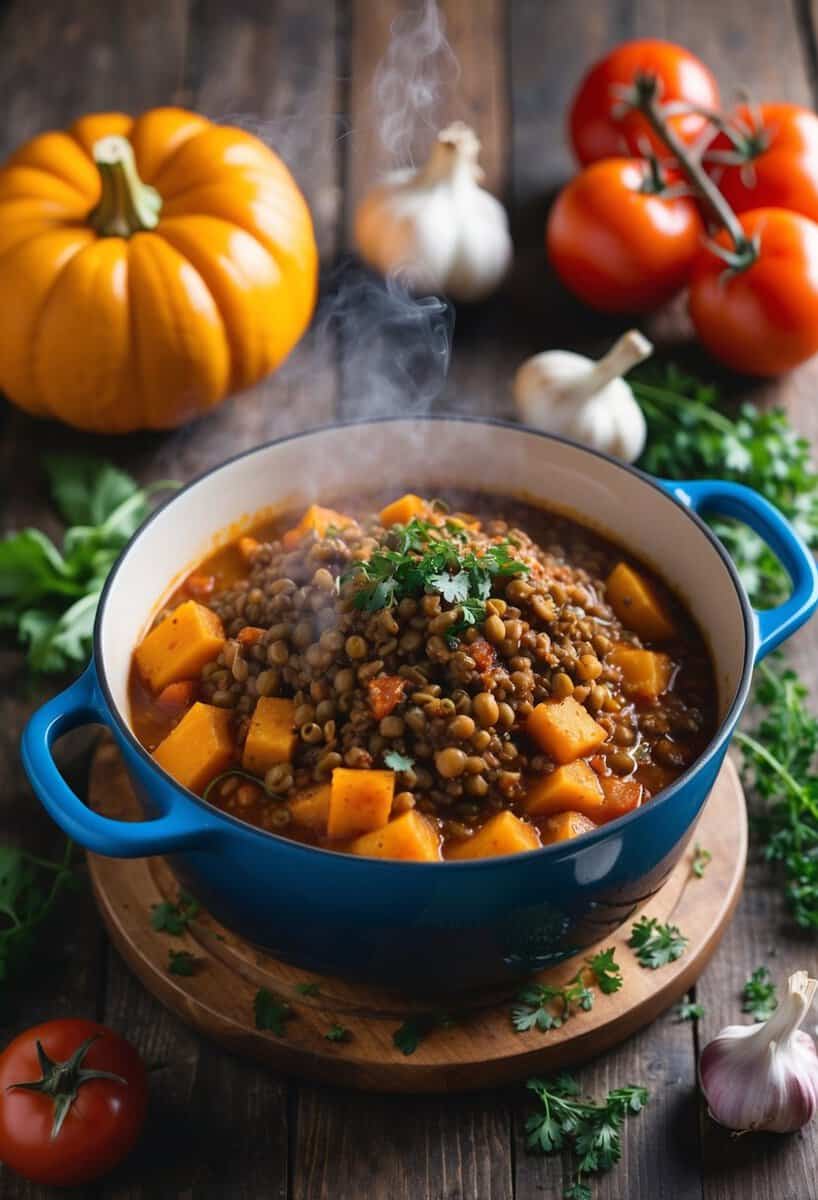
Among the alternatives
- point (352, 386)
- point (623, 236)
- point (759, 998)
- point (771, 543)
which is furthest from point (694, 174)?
point (759, 998)

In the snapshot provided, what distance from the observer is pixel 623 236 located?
4.52 m

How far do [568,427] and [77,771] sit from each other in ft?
5.79

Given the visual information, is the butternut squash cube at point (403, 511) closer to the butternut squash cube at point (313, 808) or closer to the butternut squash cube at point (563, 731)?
the butternut squash cube at point (563, 731)

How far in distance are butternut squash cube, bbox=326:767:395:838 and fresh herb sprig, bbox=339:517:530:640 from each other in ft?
1.15

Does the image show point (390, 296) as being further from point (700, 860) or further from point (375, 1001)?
point (375, 1001)

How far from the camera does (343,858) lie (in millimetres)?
2365

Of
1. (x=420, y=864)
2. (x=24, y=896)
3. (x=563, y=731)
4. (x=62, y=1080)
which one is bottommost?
(x=24, y=896)

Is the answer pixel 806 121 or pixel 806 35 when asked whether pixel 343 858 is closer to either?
pixel 806 121

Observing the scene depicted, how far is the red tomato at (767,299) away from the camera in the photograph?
170 inches

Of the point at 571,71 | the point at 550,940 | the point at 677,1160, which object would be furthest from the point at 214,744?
the point at 571,71

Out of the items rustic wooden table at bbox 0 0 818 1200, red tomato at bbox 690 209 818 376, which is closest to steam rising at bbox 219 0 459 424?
rustic wooden table at bbox 0 0 818 1200

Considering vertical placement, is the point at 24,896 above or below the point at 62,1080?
below

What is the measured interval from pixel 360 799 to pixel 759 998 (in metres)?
1.06

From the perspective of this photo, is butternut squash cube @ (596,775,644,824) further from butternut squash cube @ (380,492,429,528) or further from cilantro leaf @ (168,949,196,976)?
cilantro leaf @ (168,949,196,976)
